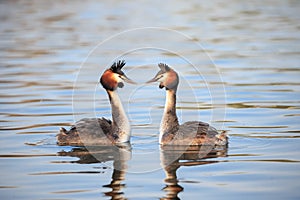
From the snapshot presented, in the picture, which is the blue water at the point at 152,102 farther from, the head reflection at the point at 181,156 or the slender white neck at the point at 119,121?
the slender white neck at the point at 119,121

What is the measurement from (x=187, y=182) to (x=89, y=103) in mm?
7146

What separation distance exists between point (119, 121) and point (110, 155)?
117cm

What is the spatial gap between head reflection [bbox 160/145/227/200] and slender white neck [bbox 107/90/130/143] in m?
0.80

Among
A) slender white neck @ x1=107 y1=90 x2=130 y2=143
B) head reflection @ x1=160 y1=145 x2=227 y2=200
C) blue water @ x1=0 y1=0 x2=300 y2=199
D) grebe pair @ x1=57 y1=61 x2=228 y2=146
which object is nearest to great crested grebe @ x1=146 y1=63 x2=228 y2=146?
grebe pair @ x1=57 y1=61 x2=228 y2=146

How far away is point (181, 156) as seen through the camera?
1130 centimetres

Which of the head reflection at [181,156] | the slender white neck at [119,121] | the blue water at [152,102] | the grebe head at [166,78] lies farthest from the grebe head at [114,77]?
the head reflection at [181,156]

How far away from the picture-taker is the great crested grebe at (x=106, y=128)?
39.8 feet

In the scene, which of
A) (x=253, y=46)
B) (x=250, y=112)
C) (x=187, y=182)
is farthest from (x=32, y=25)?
(x=187, y=182)

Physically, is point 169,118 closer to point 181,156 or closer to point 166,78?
point 166,78

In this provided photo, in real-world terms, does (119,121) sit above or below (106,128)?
above

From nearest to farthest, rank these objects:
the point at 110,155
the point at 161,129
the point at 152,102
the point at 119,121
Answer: the point at 110,155
the point at 161,129
the point at 119,121
the point at 152,102

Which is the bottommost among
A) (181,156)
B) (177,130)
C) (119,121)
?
(181,156)

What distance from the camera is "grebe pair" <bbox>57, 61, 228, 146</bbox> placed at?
11.8 m

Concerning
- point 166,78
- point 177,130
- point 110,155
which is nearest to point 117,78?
point 166,78
